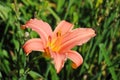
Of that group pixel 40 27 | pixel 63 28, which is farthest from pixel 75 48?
pixel 40 27

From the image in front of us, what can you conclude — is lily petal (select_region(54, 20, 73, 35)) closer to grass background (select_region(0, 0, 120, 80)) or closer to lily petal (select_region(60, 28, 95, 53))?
lily petal (select_region(60, 28, 95, 53))

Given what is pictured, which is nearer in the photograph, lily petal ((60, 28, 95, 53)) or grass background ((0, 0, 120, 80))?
lily petal ((60, 28, 95, 53))

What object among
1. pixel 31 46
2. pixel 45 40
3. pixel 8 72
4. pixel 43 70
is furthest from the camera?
pixel 43 70

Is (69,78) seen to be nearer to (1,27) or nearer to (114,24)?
(114,24)

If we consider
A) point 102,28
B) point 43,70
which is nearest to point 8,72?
point 43,70

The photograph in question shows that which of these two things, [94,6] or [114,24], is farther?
[94,6]

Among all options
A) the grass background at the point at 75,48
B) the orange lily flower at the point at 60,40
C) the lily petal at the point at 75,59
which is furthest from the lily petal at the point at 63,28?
the grass background at the point at 75,48

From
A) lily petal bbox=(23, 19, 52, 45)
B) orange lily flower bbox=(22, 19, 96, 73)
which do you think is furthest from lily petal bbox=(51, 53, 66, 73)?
lily petal bbox=(23, 19, 52, 45)

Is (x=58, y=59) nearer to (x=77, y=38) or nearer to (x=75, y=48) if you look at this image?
(x=77, y=38)

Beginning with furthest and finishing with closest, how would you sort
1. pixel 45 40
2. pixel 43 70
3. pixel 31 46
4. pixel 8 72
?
1. pixel 43 70
2. pixel 8 72
3. pixel 45 40
4. pixel 31 46
